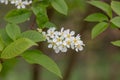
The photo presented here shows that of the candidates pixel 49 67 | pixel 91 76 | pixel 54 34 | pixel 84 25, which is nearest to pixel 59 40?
pixel 54 34

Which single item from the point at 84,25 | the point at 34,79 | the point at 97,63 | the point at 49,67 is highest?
the point at 49,67

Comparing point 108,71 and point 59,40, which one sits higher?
point 59,40

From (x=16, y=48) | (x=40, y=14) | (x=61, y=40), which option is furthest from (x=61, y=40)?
(x=16, y=48)

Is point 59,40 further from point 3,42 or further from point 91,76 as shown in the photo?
point 91,76

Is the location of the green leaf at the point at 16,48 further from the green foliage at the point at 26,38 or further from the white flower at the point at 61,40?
the white flower at the point at 61,40

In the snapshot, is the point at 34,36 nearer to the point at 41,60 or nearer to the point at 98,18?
the point at 41,60

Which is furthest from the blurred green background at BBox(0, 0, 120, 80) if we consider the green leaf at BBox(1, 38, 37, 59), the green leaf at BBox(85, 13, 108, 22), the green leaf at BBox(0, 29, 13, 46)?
the green leaf at BBox(1, 38, 37, 59)
